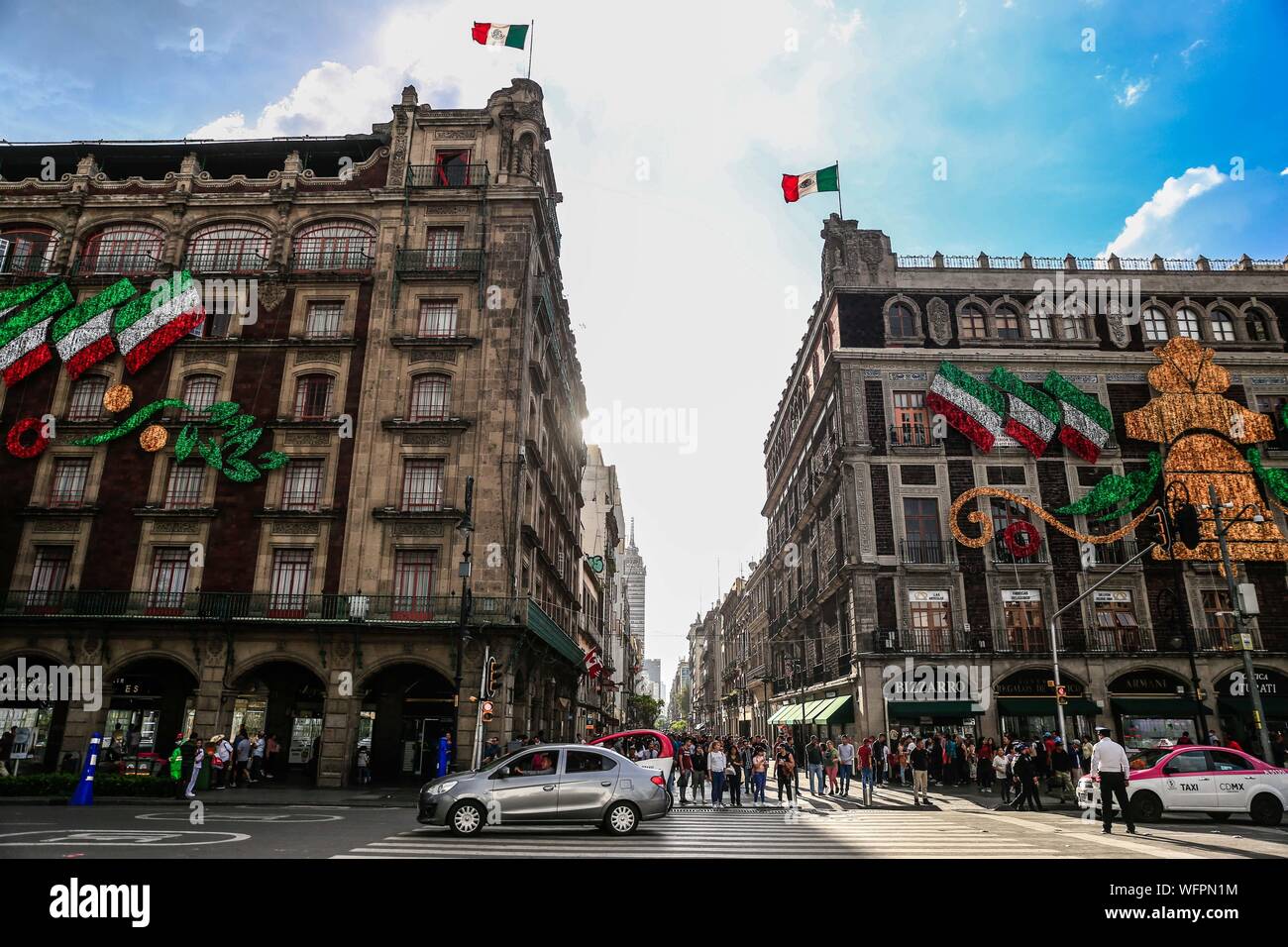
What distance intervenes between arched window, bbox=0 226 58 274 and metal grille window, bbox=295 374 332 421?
1337 cm

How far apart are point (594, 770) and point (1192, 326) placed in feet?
141

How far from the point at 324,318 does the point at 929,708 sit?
1254 inches

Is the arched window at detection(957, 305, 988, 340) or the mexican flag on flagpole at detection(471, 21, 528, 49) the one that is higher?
the mexican flag on flagpole at detection(471, 21, 528, 49)

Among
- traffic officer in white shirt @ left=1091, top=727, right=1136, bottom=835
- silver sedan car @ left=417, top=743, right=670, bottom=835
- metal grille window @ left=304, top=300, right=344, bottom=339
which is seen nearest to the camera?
silver sedan car @ left=417, top=743, right=670, bottom=835

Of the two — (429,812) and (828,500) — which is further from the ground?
(828,500)

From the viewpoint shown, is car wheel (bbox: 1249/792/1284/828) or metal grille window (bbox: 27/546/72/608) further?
metal grille window (bbox: 27/546/72/608)

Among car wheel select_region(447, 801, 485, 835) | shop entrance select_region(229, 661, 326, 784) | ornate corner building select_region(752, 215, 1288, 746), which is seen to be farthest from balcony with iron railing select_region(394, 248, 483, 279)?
car wheel select_region(447, 801, 485, 835)

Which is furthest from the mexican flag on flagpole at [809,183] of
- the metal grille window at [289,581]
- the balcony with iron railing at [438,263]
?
the metal grille window at [289,581]

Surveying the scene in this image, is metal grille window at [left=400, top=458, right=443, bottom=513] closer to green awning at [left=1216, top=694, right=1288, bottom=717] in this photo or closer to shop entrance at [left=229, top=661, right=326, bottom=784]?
shop entrance at [left=229, top=661, right=326, bottom=784]

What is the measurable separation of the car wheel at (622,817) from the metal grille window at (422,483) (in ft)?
57.8

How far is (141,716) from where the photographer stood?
29.6 m

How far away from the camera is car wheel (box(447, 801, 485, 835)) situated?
A: 45.4 ft

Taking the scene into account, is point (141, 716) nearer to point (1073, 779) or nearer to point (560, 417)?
point (560, 417)
